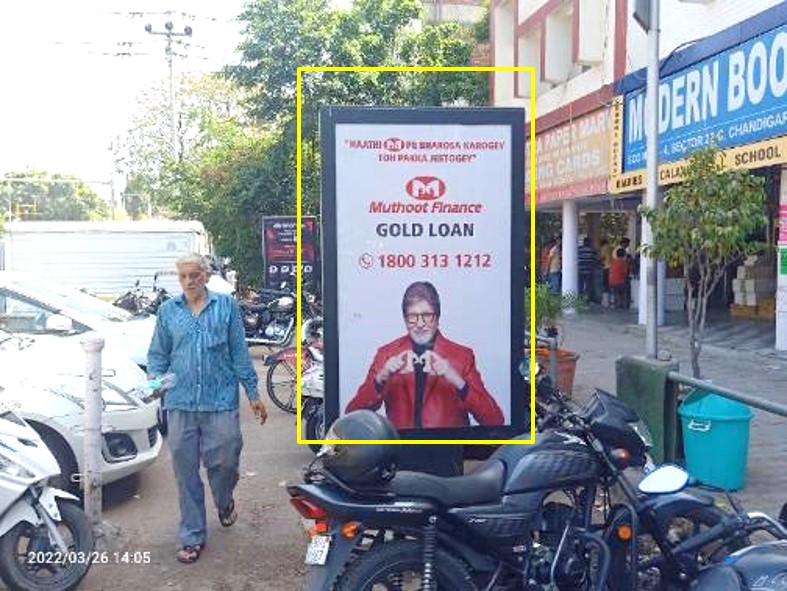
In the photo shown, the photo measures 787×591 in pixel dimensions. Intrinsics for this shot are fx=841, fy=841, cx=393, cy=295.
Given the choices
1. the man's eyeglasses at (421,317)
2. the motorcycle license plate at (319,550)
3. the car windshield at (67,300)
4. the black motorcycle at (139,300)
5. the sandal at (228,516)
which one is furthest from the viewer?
the black motorcycle at (139,300)

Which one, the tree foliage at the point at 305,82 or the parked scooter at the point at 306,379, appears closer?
the parked scooter at the point at 306,379

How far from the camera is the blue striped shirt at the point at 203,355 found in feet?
15.7

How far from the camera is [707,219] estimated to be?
19.6 feet

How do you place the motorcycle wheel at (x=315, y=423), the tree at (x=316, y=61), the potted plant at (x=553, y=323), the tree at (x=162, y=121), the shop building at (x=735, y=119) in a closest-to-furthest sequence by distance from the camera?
the motorcycle wheel at (x=315, y=423)
the potted plant at (x=553, y=323)
the shop building at (x=735, y=119)
the tree at (x=316, y=61)
the tree at (x=162, y=121)

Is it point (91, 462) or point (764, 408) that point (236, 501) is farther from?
point (764, 408)

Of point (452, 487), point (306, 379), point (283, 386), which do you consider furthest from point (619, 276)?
point (452, 487)

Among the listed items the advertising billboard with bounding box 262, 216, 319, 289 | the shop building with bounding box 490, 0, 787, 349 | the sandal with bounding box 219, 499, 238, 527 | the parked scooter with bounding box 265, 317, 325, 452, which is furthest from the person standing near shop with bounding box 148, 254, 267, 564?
the advertising billboard with bounding box 262, 216, 319, 289

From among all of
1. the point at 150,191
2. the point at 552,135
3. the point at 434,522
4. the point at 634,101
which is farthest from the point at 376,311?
the point at 150,191

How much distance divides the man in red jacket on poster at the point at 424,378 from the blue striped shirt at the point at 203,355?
0.71 metres

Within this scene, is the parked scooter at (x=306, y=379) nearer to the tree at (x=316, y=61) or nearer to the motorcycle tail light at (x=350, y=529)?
the motorcycle tail light at (x=350, y=529)

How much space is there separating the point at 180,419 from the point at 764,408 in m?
3.12

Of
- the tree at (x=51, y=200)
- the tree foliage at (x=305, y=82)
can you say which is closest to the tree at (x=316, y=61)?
the tree foliage at (x=305, y=82)

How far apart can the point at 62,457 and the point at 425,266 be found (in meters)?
2.78

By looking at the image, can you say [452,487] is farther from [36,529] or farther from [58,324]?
[58,324]
